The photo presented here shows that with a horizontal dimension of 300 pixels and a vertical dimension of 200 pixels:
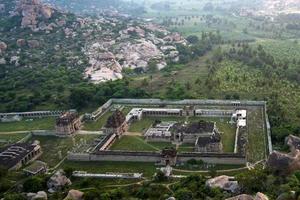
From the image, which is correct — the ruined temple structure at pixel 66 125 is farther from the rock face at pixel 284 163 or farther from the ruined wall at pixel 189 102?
the rock face at pixel 284 163

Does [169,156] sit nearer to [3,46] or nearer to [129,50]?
[129,50]

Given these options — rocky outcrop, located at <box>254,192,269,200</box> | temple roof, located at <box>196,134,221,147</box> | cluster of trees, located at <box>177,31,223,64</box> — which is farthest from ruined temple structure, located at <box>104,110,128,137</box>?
cluster of trees, located at <box>177,31,223,64</box>

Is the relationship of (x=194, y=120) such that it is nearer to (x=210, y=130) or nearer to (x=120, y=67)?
(x=210, y=130)

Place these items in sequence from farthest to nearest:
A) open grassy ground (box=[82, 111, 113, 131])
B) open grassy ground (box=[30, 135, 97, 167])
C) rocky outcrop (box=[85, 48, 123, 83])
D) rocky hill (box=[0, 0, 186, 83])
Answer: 1. rocky hill (box=[0, 0, 186, 83])
2. rocky outcrop (box=[85, 48, 123, 83])
3. open grassy ground (box=[82, 111, 113, 131])
4. open grassy ground (box=[30, 135, 97, 167])

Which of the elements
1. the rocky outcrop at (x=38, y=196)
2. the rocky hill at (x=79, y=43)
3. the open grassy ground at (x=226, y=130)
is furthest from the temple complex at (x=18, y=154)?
the rocky hill at (x=79, y=43)

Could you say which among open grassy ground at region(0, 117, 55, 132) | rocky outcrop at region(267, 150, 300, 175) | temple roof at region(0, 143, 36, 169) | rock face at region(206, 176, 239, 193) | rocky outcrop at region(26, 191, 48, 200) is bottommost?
open grassy ground at region(0, 117, 55, 132)

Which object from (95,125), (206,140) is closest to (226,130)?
(206,140)

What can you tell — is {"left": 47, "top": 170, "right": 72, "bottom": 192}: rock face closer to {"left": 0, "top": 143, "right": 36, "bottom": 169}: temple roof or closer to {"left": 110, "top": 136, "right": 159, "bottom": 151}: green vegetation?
{"left": 0, "top": 143, "right": 36, "bottom": 169}: temple roof
